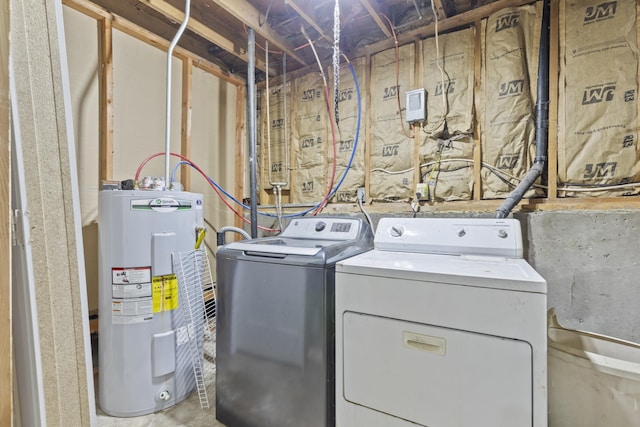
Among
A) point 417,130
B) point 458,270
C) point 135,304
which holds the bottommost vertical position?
point 135,304

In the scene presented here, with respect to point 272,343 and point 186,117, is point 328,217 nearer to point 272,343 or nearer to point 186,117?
point 272,343

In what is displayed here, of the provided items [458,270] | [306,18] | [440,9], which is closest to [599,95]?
[440,9]

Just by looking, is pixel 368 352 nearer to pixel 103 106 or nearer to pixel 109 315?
pixel 109 315

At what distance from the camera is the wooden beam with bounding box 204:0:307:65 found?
6.51ft

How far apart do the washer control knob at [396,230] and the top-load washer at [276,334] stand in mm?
269

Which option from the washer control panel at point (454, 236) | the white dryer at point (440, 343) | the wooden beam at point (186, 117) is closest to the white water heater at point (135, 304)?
the wooden beam at point (186, 117)

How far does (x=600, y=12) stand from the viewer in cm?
166

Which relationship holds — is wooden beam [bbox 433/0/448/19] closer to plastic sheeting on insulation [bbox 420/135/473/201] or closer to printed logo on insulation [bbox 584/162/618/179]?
plastic sheeting on insulation [bbox 420/135/473/201]

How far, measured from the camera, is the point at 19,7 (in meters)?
0.79

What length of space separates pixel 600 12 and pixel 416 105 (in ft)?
3.57

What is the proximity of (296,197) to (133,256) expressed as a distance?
1516 mm

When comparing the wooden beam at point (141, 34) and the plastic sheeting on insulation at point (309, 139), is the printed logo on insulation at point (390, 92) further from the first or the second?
the wooden beam at point (141, 34)

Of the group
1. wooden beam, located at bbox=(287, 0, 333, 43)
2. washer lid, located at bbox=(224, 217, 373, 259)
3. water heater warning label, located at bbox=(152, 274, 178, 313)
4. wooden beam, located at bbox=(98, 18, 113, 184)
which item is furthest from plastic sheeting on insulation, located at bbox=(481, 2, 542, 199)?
wooden beam, located at bbox=(98, 18, 113, 184)

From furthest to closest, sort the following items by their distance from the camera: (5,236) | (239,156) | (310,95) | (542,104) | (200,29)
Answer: (239,156), (310,95), (200,29), (542,104), (5,236)
